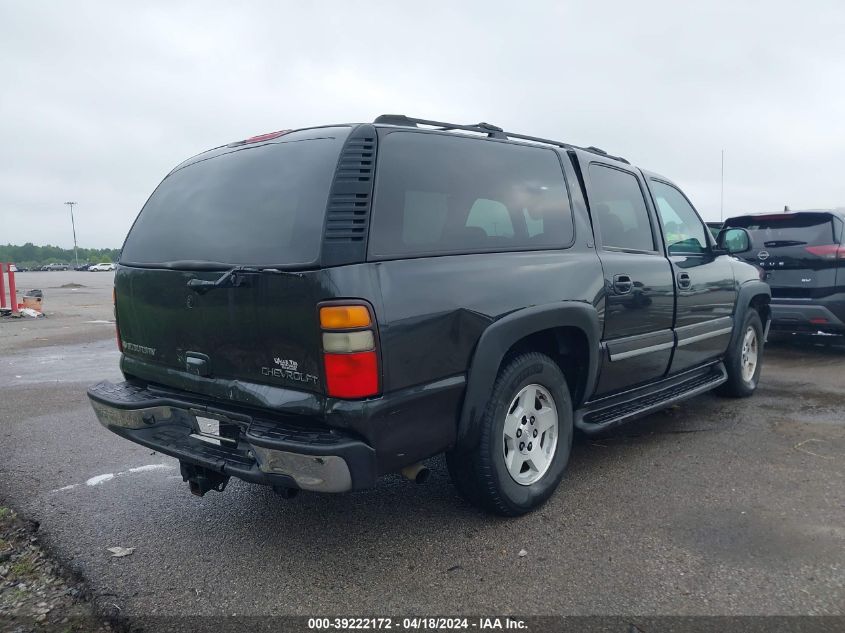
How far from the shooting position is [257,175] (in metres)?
3.04

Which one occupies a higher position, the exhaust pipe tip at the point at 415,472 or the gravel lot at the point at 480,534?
the exhaust pipe tip at the point at 415,472

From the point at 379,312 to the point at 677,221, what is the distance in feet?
10.8

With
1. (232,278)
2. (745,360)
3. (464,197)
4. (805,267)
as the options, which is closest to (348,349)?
(232,278)

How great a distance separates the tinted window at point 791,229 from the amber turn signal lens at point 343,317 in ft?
19.8

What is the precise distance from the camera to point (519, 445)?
334 cm

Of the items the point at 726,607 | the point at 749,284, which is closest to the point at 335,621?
the point at 726,607

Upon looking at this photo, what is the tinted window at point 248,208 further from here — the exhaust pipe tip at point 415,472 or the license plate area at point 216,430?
the exhaust pipe tip at point 415,472

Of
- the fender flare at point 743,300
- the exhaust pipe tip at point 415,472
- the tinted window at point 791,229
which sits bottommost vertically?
the exhaust pipe tip at point 415,472

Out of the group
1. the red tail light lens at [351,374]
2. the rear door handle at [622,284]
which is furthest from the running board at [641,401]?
Answer: the red tail light lens at [351,374]

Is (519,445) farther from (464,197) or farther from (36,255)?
(36,255)

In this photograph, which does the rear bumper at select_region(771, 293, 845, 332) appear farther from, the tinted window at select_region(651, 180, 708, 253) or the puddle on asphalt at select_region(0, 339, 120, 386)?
the puddle on asphalt at select_region(0, 339, 120, 386)

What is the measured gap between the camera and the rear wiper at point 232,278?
2686 millimetres

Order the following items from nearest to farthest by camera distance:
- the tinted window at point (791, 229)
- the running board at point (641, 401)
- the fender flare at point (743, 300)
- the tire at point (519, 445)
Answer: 1. the tire at point (519, 445)
2. the running board at point (641, 401)
3. the fender flare at point (743, 300)
4. the tinted window at point (791, 229)

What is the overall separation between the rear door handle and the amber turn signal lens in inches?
76.2
